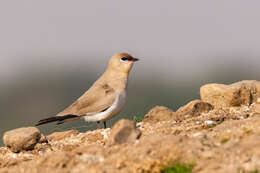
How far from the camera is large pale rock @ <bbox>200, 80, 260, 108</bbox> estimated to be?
14547mm

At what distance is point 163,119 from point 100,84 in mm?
1951

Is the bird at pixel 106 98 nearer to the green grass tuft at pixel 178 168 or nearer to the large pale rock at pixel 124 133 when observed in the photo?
the large pale rock at pixel 124 133

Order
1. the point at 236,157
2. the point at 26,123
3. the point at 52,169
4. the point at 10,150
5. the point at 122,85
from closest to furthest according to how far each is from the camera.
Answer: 1. the point at 236,157
2. the point at 52,169
3. the point at 10,150
4. the point at 122,85
5. the point at 26,123

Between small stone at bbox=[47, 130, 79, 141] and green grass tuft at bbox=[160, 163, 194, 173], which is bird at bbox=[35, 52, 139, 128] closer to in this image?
small stone at bbox=[47, 130, 79, 141]

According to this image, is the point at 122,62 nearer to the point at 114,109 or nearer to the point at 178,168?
the point at 114,109

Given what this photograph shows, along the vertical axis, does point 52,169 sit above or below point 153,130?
above

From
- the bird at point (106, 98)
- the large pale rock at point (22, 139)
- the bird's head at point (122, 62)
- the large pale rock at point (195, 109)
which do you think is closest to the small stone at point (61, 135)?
the bird at point (106, 98)

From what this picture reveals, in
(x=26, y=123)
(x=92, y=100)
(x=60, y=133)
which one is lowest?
(x=26, y=123)

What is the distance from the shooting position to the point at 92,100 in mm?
14086

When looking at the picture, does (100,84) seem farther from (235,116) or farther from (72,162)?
(72,162)

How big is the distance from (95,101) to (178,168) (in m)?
6.59

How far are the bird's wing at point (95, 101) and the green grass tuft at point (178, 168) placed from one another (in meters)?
6.02

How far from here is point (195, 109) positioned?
14125 mm

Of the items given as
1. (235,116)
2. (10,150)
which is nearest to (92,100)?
(10,150)
